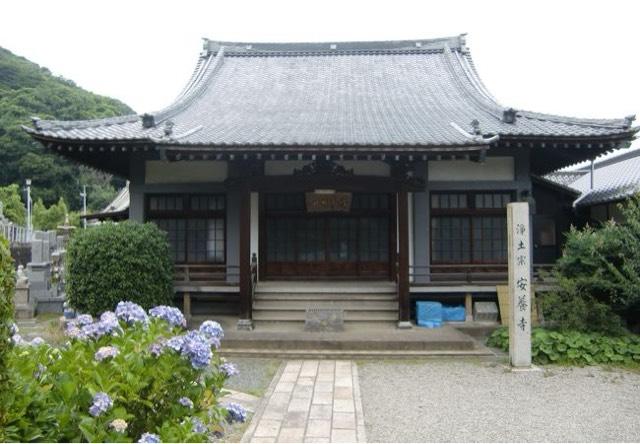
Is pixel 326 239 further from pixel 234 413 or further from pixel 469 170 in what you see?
pixel 234 413

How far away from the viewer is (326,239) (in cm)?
1342

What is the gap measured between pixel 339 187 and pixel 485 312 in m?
4.49

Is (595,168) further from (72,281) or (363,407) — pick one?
(72,281)

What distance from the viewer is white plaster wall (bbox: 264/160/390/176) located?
501 inches

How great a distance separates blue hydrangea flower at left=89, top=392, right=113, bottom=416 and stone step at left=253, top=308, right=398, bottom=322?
8.55 m

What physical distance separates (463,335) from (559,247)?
6.21 m

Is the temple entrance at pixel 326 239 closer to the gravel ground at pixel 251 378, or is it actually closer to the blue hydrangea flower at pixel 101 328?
the gravel ground at pixel 251 378

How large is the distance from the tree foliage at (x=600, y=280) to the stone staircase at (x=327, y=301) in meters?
3.52

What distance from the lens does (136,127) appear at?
1251 centimetres

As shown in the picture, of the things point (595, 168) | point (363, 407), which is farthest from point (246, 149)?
point (595, 168)

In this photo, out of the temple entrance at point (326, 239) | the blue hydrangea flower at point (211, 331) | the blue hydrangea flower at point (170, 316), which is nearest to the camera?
the blue hydrangea flower at point (211, 331)

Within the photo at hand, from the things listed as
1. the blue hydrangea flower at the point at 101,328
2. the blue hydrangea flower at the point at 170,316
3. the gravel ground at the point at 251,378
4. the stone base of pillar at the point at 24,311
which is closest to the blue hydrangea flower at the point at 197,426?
the blue hydrangea flower at the point at 170,316

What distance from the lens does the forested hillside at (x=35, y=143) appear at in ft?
168

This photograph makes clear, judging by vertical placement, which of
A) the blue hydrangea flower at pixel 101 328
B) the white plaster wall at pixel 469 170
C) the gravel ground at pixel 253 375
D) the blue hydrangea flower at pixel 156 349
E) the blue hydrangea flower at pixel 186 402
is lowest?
the gravel ground at pixel 253 375
